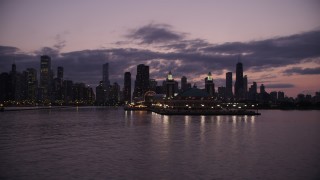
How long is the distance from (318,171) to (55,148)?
99.2ft

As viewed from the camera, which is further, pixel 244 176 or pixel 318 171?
pixel 318 171

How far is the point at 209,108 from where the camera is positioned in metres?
195

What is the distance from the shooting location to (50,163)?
34906mm

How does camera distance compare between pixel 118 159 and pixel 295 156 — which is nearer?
pixel 118 159

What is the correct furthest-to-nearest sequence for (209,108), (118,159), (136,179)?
(209,108), (118,159), (136,179)

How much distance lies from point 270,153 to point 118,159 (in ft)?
58.7

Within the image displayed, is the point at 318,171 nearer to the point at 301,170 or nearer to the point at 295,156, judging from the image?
the point at 301,170

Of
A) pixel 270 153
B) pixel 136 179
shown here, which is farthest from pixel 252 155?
pixel 136 179

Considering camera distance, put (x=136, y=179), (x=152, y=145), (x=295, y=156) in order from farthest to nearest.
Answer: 1. (x=152, y=145)
2. (x=295, y=156)
3. (x=136, y=179)

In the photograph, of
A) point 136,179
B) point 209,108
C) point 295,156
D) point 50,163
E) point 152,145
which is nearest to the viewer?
point 136,179

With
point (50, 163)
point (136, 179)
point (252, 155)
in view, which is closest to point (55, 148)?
point (50, 163)

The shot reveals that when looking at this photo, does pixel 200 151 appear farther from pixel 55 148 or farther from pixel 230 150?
pixel 55 148

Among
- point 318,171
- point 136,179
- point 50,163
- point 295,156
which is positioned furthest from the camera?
point 295,156

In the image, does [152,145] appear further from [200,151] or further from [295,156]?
[295,156]
